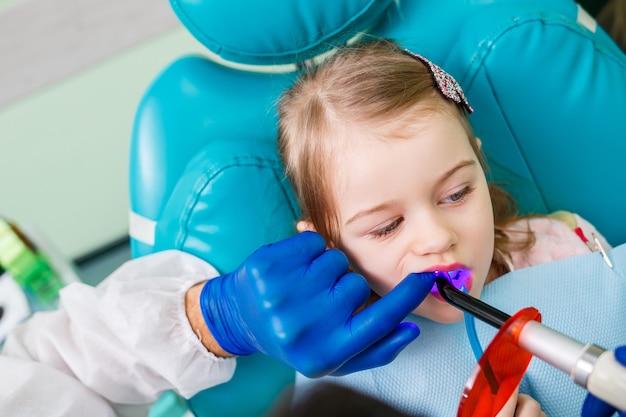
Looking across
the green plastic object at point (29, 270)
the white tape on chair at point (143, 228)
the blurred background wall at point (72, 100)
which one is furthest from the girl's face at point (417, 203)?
the blurred background wall at point (72, 100)

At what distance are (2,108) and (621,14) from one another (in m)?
1.72

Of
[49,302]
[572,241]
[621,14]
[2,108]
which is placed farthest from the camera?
[2,108]

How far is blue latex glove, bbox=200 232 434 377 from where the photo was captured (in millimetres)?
805

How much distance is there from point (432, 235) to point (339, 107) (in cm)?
22

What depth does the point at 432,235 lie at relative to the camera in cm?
82

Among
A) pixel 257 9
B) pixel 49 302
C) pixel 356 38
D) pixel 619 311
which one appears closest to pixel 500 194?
pixel 619 311

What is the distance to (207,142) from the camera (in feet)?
3.64

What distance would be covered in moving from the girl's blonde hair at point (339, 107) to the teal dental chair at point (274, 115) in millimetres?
83

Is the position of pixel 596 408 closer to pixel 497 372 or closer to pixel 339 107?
pixel 497 372

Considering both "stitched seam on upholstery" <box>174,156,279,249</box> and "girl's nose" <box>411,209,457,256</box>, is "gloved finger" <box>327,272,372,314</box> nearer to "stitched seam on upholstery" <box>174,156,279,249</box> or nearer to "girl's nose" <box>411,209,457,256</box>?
"girl's nose" <box>411,209,457,256</box>

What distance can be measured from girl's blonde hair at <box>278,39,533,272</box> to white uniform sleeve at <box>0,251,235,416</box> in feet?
0.80

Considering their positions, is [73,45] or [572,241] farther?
[73,45]

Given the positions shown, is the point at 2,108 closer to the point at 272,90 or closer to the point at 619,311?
the point at 272,90

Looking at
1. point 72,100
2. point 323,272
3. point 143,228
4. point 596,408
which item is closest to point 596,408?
point 596,408
